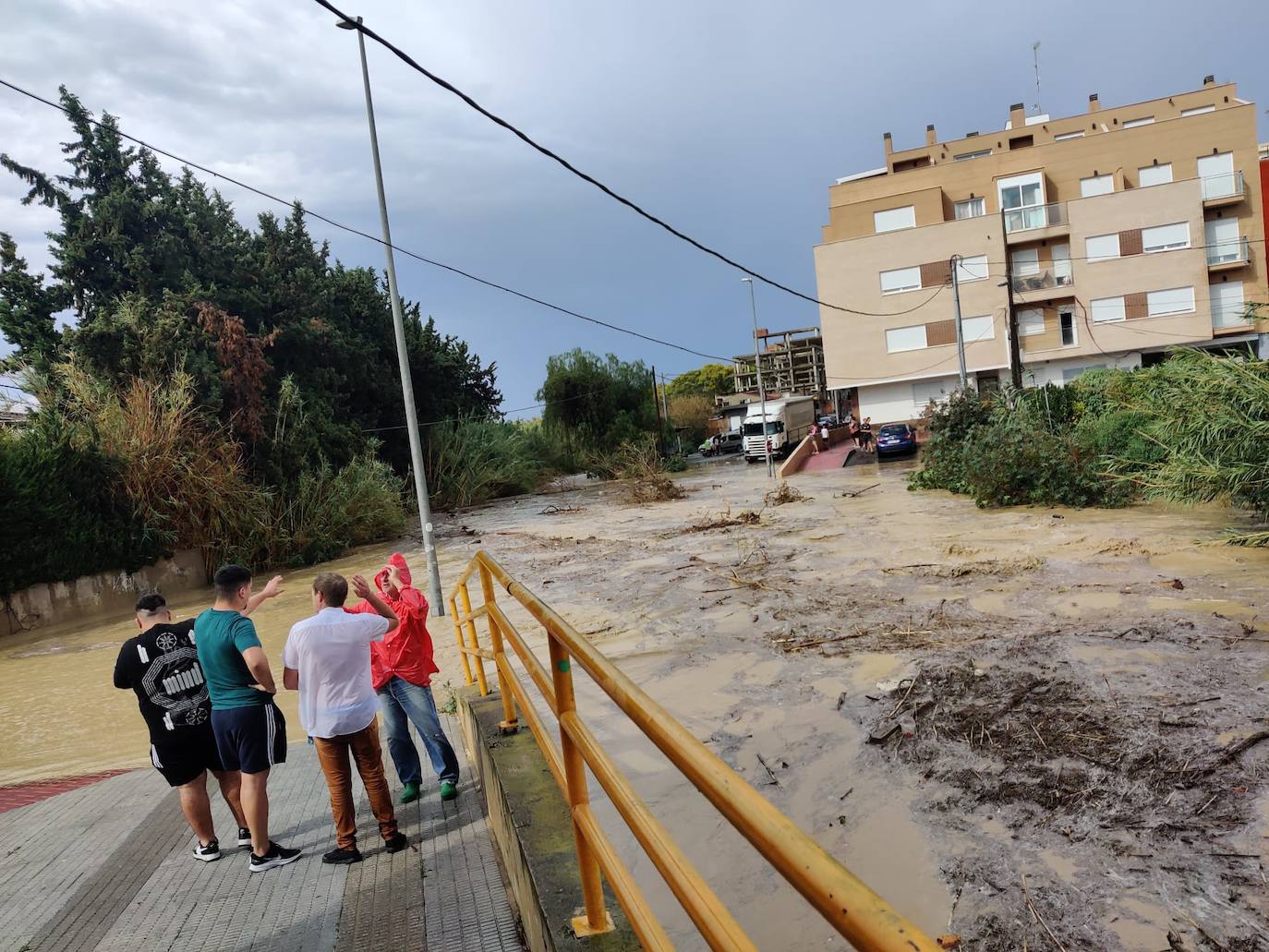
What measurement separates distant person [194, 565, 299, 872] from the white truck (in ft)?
123

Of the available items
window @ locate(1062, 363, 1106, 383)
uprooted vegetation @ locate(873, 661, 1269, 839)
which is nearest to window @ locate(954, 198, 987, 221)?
window @ locate(1062, 363, 1106, 383)

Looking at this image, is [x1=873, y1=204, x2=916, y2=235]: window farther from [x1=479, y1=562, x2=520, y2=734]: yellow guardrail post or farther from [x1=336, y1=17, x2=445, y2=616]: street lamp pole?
[x1=479, y1=562, x2=520, y2=734]: yellow guardrail post

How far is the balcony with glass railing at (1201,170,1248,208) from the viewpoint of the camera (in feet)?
128

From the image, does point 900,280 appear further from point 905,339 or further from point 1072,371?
point 1072,371

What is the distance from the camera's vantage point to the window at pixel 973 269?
41.2 meters

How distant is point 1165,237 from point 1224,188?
3.67 metres

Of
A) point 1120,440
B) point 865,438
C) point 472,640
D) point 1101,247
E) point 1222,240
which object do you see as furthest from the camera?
point 865,438

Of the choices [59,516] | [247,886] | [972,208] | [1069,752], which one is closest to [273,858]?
[247,886]

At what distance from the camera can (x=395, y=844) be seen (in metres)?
4.11

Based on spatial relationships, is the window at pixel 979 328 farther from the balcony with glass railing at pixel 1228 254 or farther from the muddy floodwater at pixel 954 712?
the muddy floodwater at pixel 954 712

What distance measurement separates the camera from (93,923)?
356cm

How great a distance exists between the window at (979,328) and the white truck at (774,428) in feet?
31.4

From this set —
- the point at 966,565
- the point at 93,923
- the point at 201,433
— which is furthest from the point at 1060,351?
the point at 93,923

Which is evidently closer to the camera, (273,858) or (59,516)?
(273,858)
